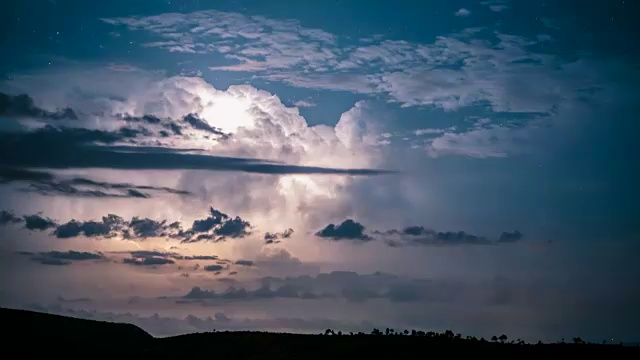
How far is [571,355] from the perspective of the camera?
12319cm

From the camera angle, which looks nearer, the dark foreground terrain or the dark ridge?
the dark foreground terrain

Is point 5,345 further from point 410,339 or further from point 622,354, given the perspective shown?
point 622,354

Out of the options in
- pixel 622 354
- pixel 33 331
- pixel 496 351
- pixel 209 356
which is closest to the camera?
pixel 622 354

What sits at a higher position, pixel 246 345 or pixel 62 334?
pixel 62 334

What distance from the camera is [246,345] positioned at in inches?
5615

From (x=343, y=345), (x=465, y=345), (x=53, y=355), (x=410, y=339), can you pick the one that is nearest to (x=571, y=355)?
(x=465, y=345)

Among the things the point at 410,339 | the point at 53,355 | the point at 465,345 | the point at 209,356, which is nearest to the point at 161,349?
the point at 209,356

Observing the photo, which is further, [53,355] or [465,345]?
[53,355]

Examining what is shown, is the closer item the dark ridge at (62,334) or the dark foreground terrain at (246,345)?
the dark foreground terrain at (246,345)

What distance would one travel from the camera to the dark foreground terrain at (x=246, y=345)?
128000mm

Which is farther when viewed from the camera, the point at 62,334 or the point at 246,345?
the point at 62,334

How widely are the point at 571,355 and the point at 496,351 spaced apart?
42.2ft

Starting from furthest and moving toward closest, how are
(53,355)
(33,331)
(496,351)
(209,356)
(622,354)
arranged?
1. (33,331)
2. (53,355)
3. (209,356)
4. (496,351)
5. (622,354)

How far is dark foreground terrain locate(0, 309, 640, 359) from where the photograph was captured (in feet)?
420
